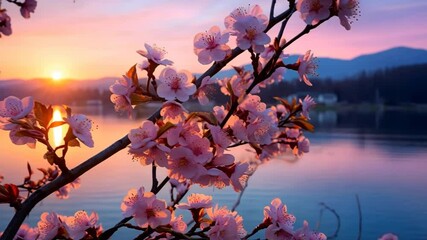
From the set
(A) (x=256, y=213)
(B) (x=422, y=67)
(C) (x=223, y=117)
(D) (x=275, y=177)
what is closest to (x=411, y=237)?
(A) (x=256, y=213)

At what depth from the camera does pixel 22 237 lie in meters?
2.05

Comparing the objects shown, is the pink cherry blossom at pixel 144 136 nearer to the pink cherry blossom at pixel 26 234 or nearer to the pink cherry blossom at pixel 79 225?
the pink cherry blossom at pixel 79 225

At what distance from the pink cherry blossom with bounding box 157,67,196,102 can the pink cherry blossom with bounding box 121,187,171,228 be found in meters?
0.26

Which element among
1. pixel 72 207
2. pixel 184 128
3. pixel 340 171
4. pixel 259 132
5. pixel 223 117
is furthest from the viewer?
pixel 340 171

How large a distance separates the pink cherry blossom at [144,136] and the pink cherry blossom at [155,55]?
0.33 metres

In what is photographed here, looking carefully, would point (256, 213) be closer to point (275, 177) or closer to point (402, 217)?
point (402, 217)

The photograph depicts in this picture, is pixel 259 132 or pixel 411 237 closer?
pixel 259 132

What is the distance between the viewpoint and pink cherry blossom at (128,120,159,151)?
1.20m

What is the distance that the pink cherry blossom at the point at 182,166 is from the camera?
1.20 m

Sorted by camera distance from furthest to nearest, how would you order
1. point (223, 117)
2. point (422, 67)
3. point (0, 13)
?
point (422, 67) < point (0, 13) < point (223, 117)

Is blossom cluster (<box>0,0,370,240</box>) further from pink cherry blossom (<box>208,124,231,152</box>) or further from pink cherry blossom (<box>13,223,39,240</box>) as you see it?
pink cherry blossom (<box>13,223,39,240</box>)

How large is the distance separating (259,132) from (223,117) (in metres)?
0.16

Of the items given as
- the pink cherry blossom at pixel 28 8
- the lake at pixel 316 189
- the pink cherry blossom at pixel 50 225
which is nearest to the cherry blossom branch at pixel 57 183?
the pink cherry blossom at pixel 50 225

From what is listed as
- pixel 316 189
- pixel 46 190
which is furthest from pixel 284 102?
pixel 316 189
